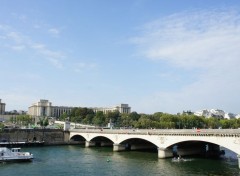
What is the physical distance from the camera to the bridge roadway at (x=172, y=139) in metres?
47.2

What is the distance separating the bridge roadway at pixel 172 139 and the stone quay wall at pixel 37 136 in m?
4.14

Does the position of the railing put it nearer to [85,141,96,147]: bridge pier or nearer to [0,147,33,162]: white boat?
[85,141,96,147]: bridge pier

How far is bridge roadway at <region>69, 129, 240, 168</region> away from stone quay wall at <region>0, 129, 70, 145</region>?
414 centimetres

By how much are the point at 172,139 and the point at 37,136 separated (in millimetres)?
47270

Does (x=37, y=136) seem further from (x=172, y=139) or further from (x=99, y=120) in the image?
(x=99, y=120)

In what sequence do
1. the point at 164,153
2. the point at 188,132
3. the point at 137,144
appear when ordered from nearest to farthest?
the point at 188,132
the point at 164,153
the point at 137,144

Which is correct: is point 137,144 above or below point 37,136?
below

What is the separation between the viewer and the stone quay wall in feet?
287

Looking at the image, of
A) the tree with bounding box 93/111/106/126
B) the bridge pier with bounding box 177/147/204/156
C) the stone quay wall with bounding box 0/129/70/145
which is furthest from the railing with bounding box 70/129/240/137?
the tree with bounding box 93/111/106/126

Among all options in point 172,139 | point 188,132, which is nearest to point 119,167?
point 172,139

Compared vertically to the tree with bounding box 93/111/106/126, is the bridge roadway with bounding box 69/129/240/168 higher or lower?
lower

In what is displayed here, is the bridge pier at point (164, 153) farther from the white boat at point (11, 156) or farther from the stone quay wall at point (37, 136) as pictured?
the stone quay wall at point (37, 136)

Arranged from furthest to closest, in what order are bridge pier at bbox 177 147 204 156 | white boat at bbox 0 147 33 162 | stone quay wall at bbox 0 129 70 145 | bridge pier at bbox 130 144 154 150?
stone quay wall at bbox 0 129 70 145 → bridge pier at bbox 130 144 154 150 → bridge pier at bbox 177 147 204 156 → white boat at bbox 0 147 33 162

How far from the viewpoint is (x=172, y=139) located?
57031mm
